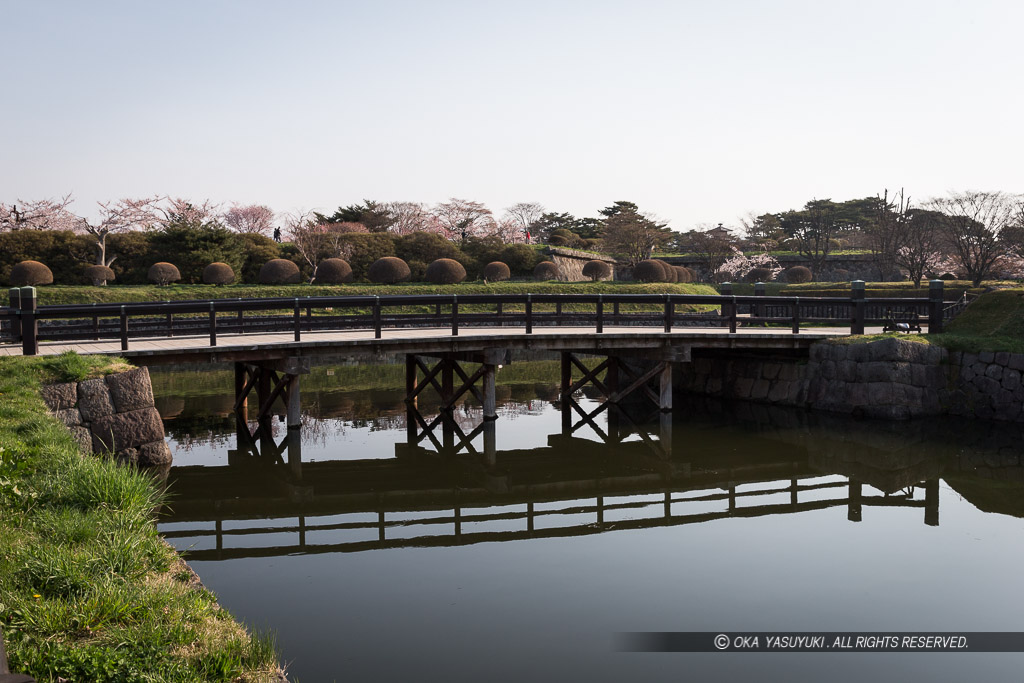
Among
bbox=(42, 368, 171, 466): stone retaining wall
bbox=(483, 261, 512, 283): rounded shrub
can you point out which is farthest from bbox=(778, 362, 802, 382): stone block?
bbox=(483, 261, 512, 283): rounded shrub

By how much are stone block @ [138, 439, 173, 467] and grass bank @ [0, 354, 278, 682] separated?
5.80 m

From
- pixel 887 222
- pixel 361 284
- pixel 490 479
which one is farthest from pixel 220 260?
pixel 887 222

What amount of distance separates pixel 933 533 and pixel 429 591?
22.8ft

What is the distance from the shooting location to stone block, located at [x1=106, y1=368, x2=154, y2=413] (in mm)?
13555

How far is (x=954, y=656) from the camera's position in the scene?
760 centimetres

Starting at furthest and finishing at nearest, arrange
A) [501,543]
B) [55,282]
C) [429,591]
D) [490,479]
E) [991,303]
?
[55,282] → [991,303] → [490,479] → [501,543] → [429,591]

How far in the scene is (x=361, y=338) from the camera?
17.7 m

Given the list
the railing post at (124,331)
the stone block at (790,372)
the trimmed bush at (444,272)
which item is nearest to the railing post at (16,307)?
the railing post at (124,331)

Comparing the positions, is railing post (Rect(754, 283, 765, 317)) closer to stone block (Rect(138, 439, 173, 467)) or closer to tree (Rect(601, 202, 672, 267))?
stone block (Rect(138, 439, 173, 467))

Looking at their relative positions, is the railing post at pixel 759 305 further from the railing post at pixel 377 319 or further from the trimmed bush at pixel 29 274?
the trimmed bush at pixel 29 274

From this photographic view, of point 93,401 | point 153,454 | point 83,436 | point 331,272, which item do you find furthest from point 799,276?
point 83,436

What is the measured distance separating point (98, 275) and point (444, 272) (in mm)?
16381

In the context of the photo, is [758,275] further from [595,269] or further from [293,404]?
[293,404]

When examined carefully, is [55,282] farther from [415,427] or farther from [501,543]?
[501,543]
